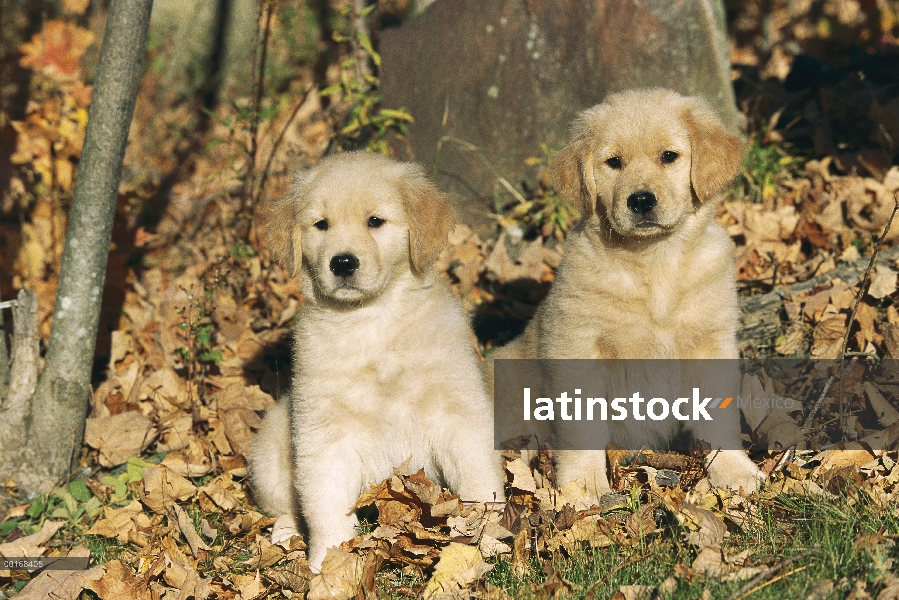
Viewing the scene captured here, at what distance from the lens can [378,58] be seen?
648cm

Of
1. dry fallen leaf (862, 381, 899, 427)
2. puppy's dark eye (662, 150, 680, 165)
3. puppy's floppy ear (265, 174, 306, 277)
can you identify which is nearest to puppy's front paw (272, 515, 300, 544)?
puppy's floppy ear (265, 174, 306, 277)

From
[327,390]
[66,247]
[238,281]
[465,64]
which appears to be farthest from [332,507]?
[465,64]

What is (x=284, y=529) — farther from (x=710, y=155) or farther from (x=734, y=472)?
(x=710, y=155)

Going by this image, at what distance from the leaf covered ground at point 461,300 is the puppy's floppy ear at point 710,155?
46.2 inches

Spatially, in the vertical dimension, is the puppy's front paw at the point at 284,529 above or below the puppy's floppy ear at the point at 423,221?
below

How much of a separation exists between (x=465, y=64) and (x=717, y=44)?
5.74ft

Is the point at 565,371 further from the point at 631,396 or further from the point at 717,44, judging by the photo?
the point at 717,44

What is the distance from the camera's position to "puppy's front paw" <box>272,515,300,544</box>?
405 centimetres

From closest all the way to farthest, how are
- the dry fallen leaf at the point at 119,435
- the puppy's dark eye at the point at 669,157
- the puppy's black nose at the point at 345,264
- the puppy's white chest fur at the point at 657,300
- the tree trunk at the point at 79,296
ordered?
the puppy's black nose at the point at 345,264 → the puppy's white chest fur at the point at 657,300 → the puppy's dark eye at the point at 669,157 → the tree trunk at the point at 79,296 → the dry fallen leaf at the point at 119,435

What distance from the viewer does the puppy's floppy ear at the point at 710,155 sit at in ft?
12.8

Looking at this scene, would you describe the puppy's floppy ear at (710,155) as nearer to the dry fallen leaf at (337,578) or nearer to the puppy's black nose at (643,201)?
the puppy's black nose at (643,201)

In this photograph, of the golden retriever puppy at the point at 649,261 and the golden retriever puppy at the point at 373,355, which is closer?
the golden retriever puppy at the point at 373,355

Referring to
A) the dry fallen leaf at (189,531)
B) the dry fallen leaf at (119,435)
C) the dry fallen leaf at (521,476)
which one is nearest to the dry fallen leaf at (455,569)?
the dry fallen leaf at (521,476)

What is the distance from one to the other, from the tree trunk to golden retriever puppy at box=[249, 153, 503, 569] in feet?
4.50
